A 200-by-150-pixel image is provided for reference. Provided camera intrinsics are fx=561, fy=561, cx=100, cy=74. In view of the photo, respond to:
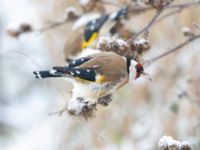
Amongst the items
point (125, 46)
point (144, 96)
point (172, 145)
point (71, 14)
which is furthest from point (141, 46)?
point (144, 96)

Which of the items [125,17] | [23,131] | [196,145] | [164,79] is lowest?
[23,131]

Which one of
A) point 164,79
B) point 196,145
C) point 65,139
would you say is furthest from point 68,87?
point 196,145

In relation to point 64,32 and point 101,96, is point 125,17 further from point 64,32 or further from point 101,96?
point 64,32

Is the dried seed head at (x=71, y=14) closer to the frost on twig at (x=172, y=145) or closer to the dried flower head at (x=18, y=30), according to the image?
the dried flower head at (x=18, y=30)

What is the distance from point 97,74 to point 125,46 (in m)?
0.10

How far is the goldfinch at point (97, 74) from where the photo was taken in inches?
56.5

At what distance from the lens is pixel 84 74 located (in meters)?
1.43

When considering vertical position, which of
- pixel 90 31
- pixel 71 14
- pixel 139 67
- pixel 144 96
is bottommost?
pixel 144 96

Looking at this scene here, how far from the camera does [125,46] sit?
144cm

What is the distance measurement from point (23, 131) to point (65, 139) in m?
1.47

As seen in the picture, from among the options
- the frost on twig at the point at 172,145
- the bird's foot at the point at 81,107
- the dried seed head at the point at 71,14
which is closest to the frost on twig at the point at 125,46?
the bird's foot at the point at 81,107

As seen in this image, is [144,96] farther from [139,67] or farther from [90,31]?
[139,67]

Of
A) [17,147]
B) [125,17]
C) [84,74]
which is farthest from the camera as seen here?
[17,147]

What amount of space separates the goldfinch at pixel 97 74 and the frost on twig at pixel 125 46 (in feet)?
0.05
